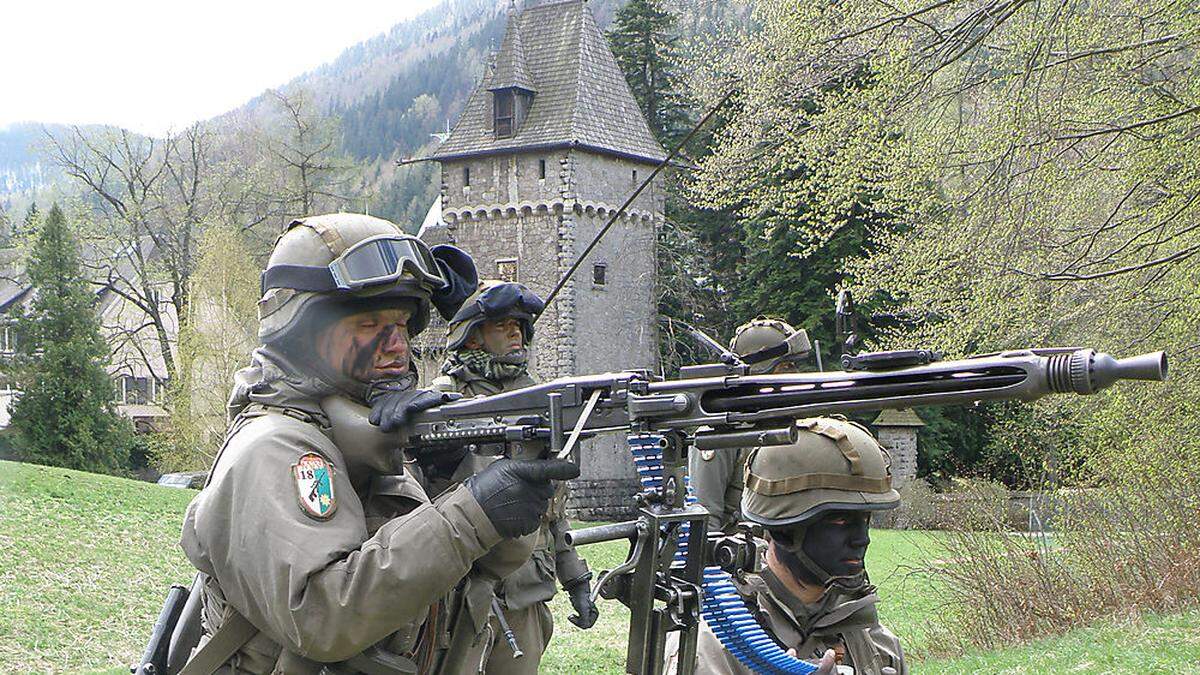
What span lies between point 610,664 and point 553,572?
25.3ft

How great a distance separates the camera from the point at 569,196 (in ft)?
145

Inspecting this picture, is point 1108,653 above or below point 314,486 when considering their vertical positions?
below

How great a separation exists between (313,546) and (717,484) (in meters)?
4.09

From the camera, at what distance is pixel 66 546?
18859 mm

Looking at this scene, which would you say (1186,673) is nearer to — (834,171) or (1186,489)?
(1186,489)

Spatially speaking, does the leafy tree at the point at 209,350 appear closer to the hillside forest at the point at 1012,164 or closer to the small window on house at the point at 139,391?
the small window on house at the point at 139,391

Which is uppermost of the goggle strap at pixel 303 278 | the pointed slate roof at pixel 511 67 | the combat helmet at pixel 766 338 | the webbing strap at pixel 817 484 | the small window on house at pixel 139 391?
the pointed slate roof at pixel 511 67

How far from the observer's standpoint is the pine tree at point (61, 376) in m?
40.1

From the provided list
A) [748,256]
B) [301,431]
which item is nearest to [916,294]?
[301,431]

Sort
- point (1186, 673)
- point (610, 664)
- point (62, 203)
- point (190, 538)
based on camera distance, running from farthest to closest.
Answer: point (62, 203)
point (610, 664)
point (1186, 673)
point (190, 538)

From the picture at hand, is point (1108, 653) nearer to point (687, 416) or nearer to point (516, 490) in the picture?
point (687, 416)

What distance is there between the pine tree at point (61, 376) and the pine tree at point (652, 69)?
20390 millimetres

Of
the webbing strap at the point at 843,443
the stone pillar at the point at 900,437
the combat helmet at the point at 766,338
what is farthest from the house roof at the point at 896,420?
the webbing strap at the point at 843,443

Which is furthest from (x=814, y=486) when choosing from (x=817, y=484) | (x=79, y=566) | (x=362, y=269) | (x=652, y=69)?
(x=652, y=69)
